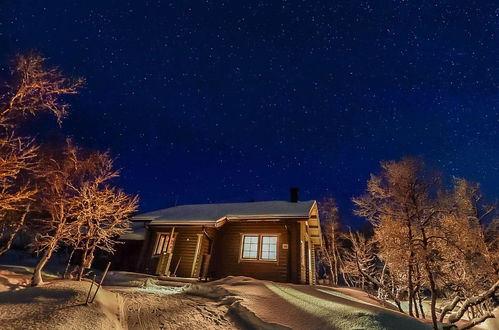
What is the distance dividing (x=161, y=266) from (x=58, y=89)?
36.9ft

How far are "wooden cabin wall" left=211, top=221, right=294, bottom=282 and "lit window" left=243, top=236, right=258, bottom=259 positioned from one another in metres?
0.33

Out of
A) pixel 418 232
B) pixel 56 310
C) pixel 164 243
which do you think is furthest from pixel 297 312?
pixel 164 243

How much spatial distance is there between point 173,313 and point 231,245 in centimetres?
936

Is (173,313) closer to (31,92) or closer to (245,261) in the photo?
(245,261)

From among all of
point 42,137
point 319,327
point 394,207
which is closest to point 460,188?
point 394,207

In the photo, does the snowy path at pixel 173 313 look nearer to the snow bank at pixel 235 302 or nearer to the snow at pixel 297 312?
the snow bank at pixel 235 302

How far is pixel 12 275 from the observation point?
1102 cm

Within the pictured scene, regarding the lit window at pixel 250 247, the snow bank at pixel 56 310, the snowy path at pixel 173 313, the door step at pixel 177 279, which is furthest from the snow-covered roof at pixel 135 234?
the snow bank at pixel 56 310

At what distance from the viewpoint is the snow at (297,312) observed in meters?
6.72

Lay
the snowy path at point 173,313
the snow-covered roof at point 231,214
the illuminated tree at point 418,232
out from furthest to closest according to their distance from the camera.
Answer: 1. the snow-covered roof at point 231,214
2. the illuminated tree at point 418,232
3. the snowy path at point 173,313

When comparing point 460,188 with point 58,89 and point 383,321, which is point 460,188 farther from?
point 58,89

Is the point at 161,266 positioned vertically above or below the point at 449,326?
above

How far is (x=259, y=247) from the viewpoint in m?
16.4

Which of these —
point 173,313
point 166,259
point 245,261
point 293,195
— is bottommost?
point 173,313
